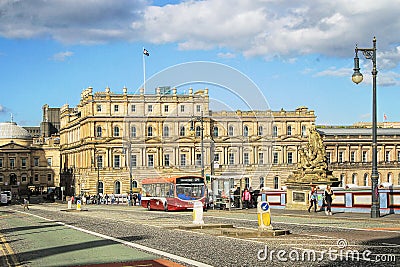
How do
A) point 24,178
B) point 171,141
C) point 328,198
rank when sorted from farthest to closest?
point 24,178 < point 171,141 < point 328,198

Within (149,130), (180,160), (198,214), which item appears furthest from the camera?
(149,130)

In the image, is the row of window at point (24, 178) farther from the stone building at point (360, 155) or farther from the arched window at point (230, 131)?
the stone building at point (360, 155)

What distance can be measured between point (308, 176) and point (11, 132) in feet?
470

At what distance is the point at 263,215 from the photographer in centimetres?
2309

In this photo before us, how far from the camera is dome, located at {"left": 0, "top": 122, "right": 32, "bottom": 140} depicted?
6831 inches

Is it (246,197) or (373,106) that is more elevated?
(373,106)

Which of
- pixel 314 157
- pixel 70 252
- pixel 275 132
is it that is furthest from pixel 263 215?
pixel 275 132

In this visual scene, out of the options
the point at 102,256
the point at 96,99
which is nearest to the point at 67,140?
the point at 96,99

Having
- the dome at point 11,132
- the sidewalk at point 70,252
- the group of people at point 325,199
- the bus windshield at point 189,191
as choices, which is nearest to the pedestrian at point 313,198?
the group of people at point 325,199

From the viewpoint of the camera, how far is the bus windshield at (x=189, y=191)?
5103cm

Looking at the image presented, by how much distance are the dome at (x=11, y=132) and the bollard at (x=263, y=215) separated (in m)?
158

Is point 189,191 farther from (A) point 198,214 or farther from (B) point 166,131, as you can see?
(B) point 166,131

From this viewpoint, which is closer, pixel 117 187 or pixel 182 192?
pixel 182 192

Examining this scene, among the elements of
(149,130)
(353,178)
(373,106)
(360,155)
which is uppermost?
(149,130)
